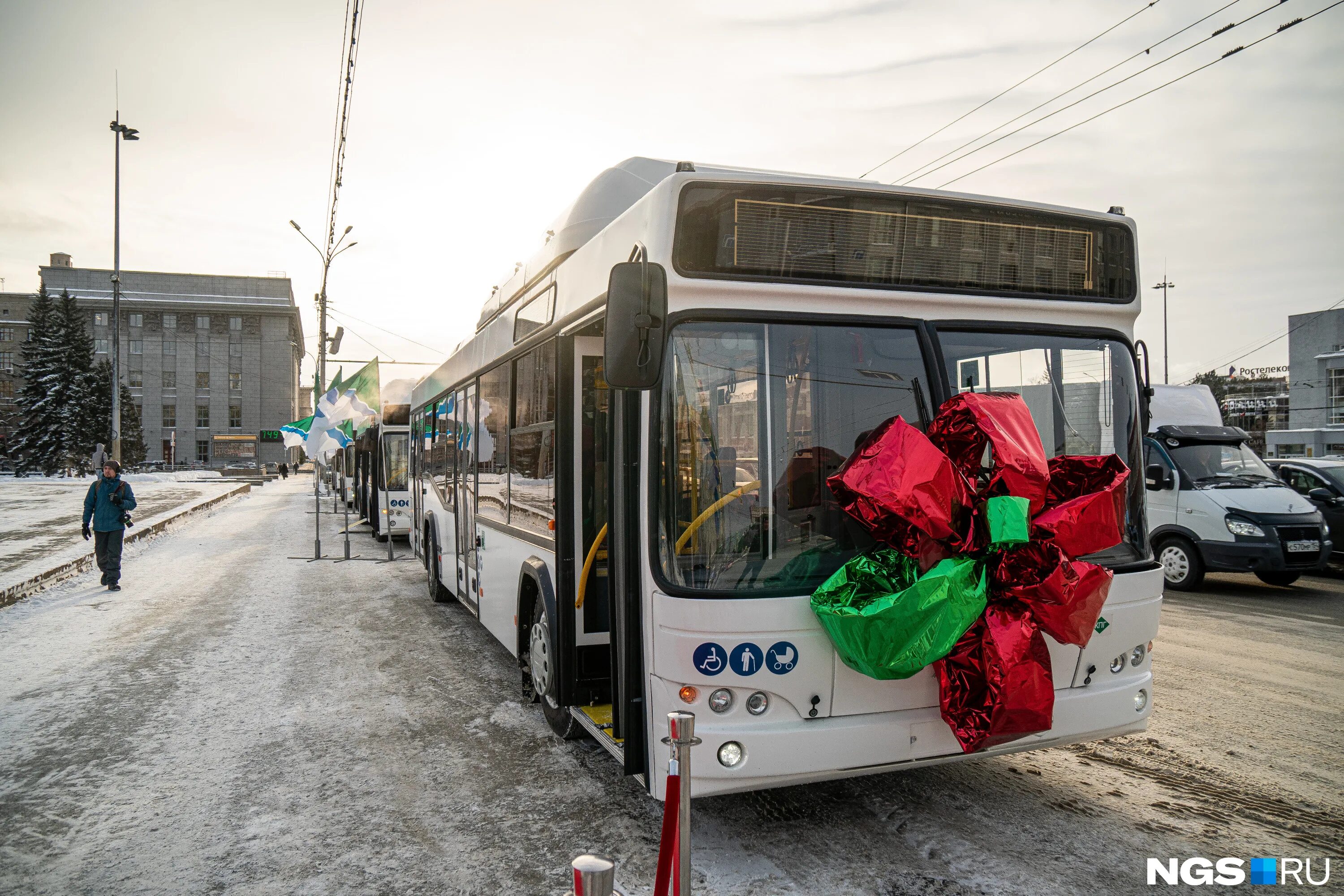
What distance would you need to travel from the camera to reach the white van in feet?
36.2

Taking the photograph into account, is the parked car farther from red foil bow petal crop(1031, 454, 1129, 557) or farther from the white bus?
red foil bow petal crop(1031, 454, 1129, 557)

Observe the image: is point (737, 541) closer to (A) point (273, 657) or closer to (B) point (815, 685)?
(B) point (815, 685)

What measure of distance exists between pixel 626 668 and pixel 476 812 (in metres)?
1.24

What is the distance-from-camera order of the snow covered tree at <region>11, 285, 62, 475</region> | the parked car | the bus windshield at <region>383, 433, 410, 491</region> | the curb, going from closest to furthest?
the curb
the parked car
the bus windshield at <region>383, 433, 410, 491</region>
the snow covered tree at <region>11, 285, 62, 475</region>

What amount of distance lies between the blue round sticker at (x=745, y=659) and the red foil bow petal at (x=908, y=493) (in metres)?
0.67

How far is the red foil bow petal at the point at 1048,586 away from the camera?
3.36 m

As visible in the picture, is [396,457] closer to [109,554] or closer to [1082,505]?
[109,554]

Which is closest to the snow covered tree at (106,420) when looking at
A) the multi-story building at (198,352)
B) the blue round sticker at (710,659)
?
the multi-story building at (198,352)

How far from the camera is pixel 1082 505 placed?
11.4ft

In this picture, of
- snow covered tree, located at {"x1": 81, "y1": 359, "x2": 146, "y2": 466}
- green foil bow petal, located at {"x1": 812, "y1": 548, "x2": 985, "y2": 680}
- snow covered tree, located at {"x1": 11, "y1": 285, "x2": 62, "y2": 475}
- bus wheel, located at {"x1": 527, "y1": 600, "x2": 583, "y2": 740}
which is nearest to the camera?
green foil bow petal, located at {"x1": 812, "y1": 548, "x2": 985, "y2": 680}

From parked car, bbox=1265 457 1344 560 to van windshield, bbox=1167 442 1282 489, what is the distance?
1063 mm

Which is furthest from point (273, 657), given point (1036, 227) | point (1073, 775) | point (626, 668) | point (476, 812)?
point (1036, 227)

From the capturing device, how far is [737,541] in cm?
369

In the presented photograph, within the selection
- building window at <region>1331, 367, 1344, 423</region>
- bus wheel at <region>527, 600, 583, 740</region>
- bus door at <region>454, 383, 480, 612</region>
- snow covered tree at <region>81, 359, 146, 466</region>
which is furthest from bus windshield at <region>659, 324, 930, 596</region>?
snow covered tree at <region>81, 359, 146, 466</region>
